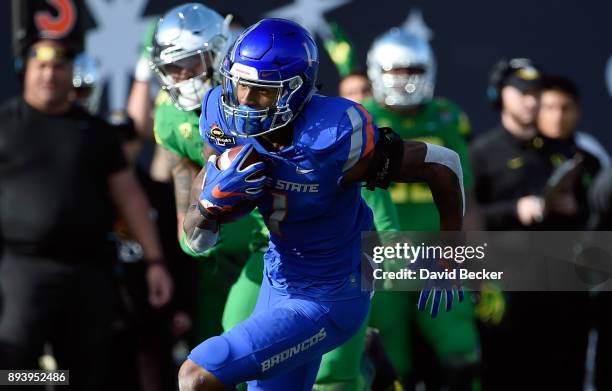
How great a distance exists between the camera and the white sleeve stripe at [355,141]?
Result: 418 cm

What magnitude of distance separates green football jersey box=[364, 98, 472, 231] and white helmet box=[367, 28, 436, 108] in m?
0.07

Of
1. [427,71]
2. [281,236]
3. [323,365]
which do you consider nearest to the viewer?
[281,236]

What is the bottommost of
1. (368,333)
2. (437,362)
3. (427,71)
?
(437,362)

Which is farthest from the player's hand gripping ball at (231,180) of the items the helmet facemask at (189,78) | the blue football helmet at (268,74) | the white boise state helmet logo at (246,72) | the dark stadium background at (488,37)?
the dark stadium background at (488,37)

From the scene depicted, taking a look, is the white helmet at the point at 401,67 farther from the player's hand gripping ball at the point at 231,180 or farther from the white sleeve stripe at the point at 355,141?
the player's hand gripping ball at the point at 231,180

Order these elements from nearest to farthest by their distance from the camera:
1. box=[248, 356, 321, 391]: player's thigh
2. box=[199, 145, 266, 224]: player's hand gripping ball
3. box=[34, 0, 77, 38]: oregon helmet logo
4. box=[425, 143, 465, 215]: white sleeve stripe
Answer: box=[199, 145, 266, 224]: player's hand gripping ball < box=[425, 143, 465, 215]: white sleeve stripe < box=[248, 356, 321, 391]: player's thigh < box=[34, 0, 77, 38]: oregon helmet logo

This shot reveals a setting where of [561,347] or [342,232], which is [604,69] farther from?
[342,232]

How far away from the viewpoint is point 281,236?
174 inches

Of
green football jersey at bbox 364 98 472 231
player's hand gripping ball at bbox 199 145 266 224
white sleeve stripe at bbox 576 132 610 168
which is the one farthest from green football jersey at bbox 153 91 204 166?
white sleeve stripe at bbox 576 132 610 168

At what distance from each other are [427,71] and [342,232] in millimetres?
2224

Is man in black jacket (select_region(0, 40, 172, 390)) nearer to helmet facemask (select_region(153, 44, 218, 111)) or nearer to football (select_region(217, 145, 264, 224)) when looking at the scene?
helmet facemask (select_region(153, 44, 218, 111))

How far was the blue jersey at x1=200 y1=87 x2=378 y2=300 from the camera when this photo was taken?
417 centimetres

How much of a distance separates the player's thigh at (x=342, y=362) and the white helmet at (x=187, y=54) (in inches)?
40.5

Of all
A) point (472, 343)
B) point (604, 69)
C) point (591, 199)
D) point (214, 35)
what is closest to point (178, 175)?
point (214, 35)
